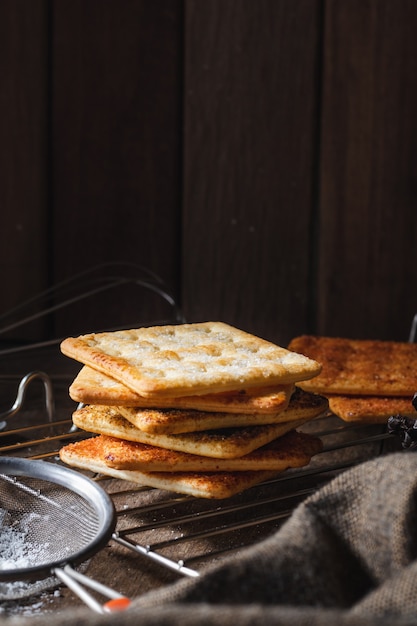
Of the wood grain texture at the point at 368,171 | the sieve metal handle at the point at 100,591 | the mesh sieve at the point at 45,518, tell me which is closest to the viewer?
the sieve metal handle at the point at 100,591

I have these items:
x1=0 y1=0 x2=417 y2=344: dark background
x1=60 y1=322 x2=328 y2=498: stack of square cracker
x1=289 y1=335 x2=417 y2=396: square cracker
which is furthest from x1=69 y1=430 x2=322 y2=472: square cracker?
x1=0 y1=0 x2=417 y2=344: dark background

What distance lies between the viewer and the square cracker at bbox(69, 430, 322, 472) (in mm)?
1042

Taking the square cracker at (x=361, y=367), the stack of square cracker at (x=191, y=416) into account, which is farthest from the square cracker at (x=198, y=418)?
the square cracker at (x=361, y=367)

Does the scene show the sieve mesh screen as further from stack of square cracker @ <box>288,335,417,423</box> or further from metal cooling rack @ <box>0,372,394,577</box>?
stack of square cracker @ <box>288,335,417,423</box>

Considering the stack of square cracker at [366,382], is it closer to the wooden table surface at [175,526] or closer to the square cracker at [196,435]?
the wooden table surface at [175,526]

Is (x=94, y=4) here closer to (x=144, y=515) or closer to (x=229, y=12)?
(x=229, y=12)

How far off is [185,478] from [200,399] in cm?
10

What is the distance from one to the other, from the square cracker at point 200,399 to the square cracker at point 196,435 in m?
0.03

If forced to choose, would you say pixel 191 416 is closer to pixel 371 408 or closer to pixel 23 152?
pixel 371 408

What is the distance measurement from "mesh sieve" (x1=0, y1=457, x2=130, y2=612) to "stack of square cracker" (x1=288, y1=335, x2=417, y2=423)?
1.55ft

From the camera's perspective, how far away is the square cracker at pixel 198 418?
3.36 feet

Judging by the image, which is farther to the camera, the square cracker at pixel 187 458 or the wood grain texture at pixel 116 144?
the wood grain texture at pixel 116 144

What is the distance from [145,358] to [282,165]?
111cm

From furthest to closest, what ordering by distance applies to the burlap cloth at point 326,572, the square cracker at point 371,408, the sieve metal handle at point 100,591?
the square cracker at point 371,408, the sieve metal handle at point 100,591, the burlap cloth at point 326,572
